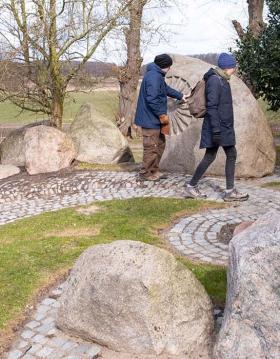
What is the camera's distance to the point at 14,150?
35.3ft

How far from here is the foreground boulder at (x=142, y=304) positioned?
3527 millimetres

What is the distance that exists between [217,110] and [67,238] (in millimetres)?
2795

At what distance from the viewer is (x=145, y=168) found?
8.77 meters

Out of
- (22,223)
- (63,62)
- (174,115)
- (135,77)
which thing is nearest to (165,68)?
(174,115)

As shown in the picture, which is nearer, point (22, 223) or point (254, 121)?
point (22, 223)

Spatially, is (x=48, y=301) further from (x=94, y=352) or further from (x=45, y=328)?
(x=94, y=352)

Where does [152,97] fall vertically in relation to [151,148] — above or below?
above

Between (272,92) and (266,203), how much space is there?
398cm

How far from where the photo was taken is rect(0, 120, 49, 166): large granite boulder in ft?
35.0

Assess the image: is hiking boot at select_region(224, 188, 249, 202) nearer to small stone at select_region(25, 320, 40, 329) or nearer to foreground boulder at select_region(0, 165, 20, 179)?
small stone at select_region(25, 320, 40, 329)

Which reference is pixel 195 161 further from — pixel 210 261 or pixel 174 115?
pixel 210 261

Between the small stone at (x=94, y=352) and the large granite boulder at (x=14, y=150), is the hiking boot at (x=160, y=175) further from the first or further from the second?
the small stone at (x=94, y=352)

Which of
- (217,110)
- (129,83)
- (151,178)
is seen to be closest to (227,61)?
(217,110)

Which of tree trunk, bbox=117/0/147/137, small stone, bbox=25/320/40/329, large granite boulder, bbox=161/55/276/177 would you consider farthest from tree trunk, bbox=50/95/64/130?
small stone, bbox=25/320/40/329
